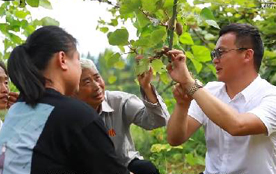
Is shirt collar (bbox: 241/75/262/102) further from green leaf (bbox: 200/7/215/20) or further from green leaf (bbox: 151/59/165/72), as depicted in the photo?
green leaf (bbox: 151/59/165/72)

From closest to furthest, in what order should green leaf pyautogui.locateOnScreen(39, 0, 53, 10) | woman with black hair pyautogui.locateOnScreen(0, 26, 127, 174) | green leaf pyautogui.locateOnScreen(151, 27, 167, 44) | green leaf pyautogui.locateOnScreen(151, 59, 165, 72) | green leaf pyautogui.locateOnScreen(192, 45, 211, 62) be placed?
woman with black hair pyautogui.locateOnScreen(0, 26, 127, 174), green leaf pyautogui.locateOnScreen(151, 27, 167, 44), green leaf pyautogui.locateOnScreen(151, 59, 165, 72), green leaf pyautogui.locateOnScreen(39, 0, 53, 10), green leaf pyautogui.locateOnScreen(192, 45, 211, 62)

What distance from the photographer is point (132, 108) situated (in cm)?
333

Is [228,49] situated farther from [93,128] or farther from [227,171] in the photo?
[93,128]

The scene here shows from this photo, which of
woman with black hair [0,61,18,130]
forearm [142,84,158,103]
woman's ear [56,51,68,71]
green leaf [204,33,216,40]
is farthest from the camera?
green leaf [204,33,216,40]

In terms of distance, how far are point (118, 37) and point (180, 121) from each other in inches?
28.6

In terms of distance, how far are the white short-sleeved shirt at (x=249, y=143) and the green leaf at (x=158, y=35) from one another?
67cm

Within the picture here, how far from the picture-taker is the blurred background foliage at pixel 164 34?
247cm

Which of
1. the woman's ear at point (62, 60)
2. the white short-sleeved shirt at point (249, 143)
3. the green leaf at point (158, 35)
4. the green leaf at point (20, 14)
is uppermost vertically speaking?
the green leaf at point (20, 14)

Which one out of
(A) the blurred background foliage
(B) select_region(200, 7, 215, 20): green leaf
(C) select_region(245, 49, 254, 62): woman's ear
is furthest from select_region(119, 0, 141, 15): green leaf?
(C) select_region(245, 49, 254, 62): woman's ear

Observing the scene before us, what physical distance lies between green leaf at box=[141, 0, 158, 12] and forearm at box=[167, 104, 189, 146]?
676 mm

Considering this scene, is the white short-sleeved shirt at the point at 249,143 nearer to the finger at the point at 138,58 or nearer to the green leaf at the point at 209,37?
the finger at the point at 138,58

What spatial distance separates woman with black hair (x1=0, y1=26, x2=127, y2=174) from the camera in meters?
2.06

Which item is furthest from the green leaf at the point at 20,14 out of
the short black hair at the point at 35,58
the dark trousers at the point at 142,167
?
the short black hair at the point at 35,58

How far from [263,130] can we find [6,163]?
1.35 meters
